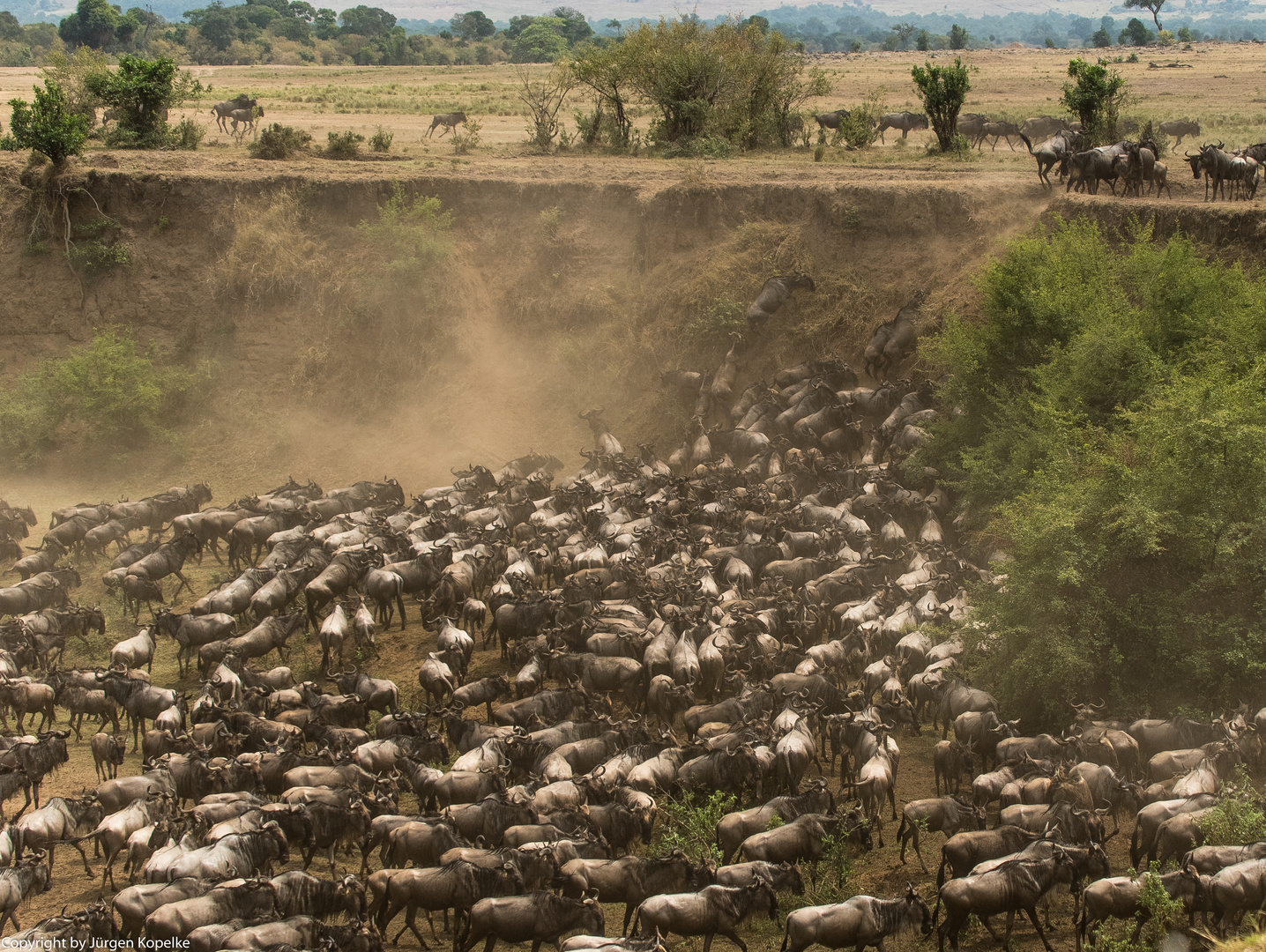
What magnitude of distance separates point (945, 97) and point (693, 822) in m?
26.7

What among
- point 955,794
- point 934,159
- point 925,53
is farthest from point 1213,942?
point 925,53

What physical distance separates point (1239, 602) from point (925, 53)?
3048 inches

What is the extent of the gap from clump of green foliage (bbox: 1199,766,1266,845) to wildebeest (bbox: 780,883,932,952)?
2.92m

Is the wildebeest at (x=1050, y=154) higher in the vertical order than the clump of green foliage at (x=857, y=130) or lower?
lower

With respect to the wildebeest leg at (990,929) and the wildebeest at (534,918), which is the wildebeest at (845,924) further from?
the wildebeest at (534,918)

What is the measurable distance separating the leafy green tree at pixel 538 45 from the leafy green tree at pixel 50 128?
6331cm

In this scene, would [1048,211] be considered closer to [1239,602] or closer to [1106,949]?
[1239,602]

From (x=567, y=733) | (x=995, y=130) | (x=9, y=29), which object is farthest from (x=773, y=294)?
(x=9, y=29)

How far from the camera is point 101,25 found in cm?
9119

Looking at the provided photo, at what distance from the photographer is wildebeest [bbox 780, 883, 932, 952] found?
31.2 feet

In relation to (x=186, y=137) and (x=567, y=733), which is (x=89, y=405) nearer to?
(x=186, y=137)

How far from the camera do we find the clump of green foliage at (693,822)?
11.1m

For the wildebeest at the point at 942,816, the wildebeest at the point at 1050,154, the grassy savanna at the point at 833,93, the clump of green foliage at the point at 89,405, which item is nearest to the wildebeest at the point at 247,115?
the grassy savanna at the point at 833,93

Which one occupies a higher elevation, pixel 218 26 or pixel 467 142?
pixel 218 26
